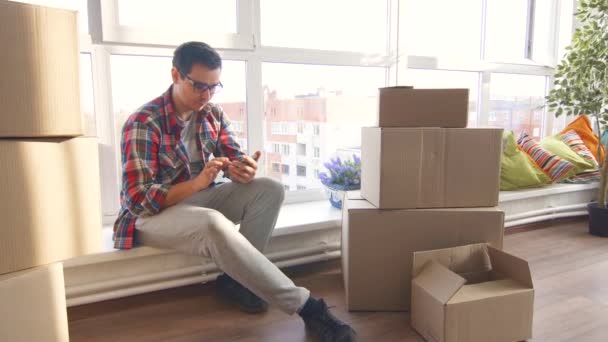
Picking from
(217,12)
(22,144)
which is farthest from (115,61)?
(22,144)

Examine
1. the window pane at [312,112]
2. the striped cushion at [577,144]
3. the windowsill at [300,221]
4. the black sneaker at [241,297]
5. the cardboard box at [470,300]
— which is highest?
the window pane at [312,112]

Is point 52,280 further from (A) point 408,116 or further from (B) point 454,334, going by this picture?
(A) point 408,116

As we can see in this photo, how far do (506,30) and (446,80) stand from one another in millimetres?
618

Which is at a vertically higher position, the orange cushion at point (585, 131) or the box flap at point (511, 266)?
the orange cushion at point (585, 131)

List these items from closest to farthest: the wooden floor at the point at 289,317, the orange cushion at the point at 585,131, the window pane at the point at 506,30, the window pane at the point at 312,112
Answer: the wooden floor at the point at 289,317, the window pane at the point at 312,112, the window pane at the point at 506,30, the orange cushion at the point at 585,131

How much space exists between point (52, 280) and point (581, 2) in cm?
281

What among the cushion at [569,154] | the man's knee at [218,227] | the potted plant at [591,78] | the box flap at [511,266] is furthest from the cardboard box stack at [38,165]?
the cushion at [569,154]

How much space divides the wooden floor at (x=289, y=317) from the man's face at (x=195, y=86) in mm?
723

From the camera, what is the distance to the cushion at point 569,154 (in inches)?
108

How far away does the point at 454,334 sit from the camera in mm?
1246

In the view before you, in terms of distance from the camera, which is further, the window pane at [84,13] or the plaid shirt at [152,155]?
the window pane at [84,13]

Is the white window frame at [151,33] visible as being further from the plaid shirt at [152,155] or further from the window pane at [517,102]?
the window pane at [517,102]

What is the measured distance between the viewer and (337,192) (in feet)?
6.82

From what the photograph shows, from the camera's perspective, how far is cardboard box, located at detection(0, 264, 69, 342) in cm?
85
